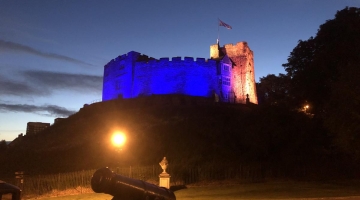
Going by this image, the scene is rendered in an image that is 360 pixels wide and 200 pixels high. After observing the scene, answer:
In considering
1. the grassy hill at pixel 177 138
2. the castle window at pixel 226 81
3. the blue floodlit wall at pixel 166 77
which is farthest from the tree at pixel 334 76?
the castle window at pixel 226 81

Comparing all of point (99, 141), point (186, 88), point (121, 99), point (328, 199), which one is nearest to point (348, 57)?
point (328, 199)

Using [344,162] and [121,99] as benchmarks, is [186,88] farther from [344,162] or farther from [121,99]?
[344,162]

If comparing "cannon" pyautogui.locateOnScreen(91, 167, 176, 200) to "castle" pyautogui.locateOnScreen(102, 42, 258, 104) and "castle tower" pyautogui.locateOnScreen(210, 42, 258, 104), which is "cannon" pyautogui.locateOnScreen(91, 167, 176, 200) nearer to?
"castle" pyautogui.locateOnScreen(102, 42, 258, 104)

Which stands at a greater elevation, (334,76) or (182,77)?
(182,77)

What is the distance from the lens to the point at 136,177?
20.1m

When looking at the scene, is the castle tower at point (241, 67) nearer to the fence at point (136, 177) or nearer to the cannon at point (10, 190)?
the fence at point (136, 177)

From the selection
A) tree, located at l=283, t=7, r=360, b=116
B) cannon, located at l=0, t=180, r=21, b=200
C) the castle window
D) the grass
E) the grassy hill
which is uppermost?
the castle window

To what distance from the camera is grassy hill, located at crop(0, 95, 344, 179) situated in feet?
87.0

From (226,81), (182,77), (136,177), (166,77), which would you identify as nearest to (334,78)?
(136,177)

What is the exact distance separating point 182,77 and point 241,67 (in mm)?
13552

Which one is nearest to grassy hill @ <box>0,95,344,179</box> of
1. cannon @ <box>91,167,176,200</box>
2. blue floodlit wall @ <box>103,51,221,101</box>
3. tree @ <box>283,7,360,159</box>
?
tree @ <box>283,7,360,159</box>

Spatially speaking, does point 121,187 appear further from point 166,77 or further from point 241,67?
point 241,67

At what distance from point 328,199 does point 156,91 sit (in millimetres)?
41992

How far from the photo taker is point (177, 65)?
2074 inches
